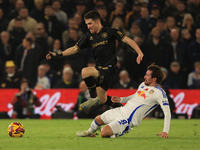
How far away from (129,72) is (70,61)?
2.42m

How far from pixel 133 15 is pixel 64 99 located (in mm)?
4882

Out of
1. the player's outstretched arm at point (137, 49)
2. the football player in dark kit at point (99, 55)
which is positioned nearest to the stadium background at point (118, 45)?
the football player in dark kit at point (99, 55)

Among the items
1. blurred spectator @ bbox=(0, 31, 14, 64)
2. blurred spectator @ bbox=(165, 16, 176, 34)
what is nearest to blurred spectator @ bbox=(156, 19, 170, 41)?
blurred spectator @ bbox=(165, 16, 176, 34)

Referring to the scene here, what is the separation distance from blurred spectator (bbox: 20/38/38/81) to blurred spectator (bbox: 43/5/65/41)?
4.45 feet

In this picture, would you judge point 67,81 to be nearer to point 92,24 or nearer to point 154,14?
point 154,14

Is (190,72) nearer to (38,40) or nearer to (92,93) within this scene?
(38,40)

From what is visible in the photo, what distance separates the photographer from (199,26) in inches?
606

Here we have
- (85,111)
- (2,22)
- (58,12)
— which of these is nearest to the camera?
(85,111)

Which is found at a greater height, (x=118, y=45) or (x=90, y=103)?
(x=118, y=45)

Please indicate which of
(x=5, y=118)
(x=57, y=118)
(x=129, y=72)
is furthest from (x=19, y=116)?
(x=129, y=72)

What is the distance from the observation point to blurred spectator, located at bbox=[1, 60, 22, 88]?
550 inches

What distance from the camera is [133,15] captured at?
51.0 feet

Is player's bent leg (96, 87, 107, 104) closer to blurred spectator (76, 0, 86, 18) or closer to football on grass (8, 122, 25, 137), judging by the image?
football on grass (8, 122, 25, 137)

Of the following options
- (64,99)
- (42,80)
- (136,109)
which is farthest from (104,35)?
(42,80)
